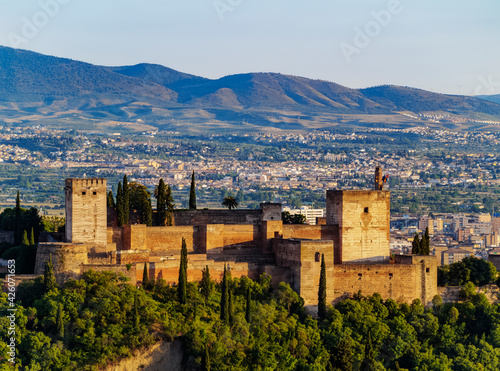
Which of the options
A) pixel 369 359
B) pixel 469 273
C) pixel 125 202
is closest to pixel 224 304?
pixel 369 359

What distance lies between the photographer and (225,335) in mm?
40156

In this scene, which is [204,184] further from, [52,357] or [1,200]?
[52,357]

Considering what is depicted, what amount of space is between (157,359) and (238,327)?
130 inches

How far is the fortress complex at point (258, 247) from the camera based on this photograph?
41938 millimetres

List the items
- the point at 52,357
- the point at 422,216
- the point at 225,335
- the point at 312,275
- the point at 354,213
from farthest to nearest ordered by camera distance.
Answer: the point at 422,216 < the point at 354,213 < the point at 312,275 < the point at 225,335 < the point at 52,357

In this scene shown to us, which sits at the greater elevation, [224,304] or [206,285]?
[206,285]

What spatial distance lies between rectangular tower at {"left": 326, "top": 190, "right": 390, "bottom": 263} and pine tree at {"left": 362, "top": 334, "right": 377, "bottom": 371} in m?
4.90

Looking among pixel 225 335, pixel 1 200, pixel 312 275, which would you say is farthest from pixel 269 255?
pixel 1 200

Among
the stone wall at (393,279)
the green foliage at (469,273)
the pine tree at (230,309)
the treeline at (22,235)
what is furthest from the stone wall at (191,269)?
the green foliage at (469,273)

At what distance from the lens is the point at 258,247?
1827 inches

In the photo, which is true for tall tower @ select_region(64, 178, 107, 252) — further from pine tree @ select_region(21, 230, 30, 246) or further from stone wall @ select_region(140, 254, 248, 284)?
stone wall @ select_region(140, 254, 248, 284)

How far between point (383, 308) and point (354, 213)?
4.35 metres

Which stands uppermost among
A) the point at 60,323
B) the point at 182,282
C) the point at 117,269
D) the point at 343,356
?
the point at 117,269

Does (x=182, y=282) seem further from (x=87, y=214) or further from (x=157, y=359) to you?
(x=87, y=214)
